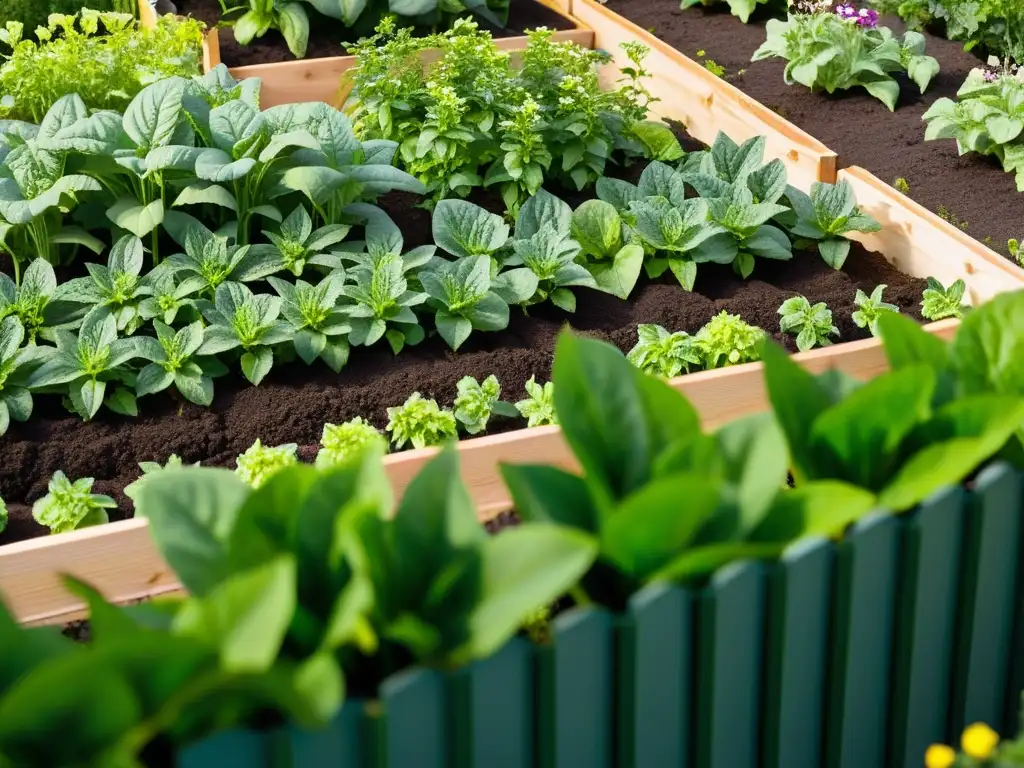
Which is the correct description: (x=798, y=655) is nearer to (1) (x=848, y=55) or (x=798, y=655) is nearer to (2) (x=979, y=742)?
(2) (x=979, y=742)

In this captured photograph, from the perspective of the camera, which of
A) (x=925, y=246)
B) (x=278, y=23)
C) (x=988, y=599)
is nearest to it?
(x=988, y=599)

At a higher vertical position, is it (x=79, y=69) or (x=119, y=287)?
(x=79, y=69)

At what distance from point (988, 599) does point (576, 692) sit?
0.70m

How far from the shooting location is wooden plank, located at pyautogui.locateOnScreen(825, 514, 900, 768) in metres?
1.55

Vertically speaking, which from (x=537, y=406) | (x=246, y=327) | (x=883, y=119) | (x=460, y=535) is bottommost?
(x=883, y=119)

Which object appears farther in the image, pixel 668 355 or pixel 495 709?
pixel 668 355

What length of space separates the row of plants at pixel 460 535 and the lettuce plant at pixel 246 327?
1.60m

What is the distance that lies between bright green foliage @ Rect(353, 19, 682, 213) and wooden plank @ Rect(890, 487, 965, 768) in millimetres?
2284

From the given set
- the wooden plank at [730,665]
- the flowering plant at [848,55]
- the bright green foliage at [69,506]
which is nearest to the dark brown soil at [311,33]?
the flowering plant at [848,55]

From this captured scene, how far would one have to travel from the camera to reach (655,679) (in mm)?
1446

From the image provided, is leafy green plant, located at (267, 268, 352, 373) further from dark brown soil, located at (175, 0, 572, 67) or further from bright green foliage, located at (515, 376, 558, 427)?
dark brown soil, located at (175, 0, 572, 67)

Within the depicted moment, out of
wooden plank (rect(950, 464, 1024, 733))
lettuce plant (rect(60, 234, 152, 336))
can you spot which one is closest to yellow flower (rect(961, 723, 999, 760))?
wooden plank (rect(950, 464, 1024, 733))

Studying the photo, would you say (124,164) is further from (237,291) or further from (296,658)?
(296,658)

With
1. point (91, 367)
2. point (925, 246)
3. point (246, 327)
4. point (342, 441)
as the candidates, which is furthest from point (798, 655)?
point (925, 246)
